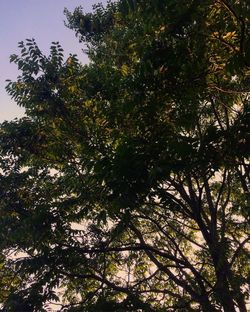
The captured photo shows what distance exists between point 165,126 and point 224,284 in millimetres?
5410

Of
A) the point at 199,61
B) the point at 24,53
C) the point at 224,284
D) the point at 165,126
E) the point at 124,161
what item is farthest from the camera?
the point at 224,284

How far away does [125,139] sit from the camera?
6129mm

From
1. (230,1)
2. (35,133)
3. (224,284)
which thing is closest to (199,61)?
(230,1)

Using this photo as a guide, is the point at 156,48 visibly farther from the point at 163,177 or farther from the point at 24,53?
the point at 24,53

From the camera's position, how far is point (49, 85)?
8.69 meters

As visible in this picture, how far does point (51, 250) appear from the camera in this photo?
29.5 feet

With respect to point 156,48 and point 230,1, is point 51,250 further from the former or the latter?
point 230,1

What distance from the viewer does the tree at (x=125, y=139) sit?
5.78 metres

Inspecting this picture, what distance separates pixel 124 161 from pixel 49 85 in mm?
4030

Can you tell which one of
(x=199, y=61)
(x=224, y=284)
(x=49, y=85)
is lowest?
(x=224, y=284)

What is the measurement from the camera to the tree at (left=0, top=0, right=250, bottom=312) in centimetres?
578

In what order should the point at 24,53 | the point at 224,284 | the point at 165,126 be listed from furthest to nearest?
the point at 224,284, the point at 24,53, the point at 165,126

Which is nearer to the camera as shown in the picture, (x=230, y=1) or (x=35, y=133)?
(x=230, y=1)

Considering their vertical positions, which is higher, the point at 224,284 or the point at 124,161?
the point at 124,161
